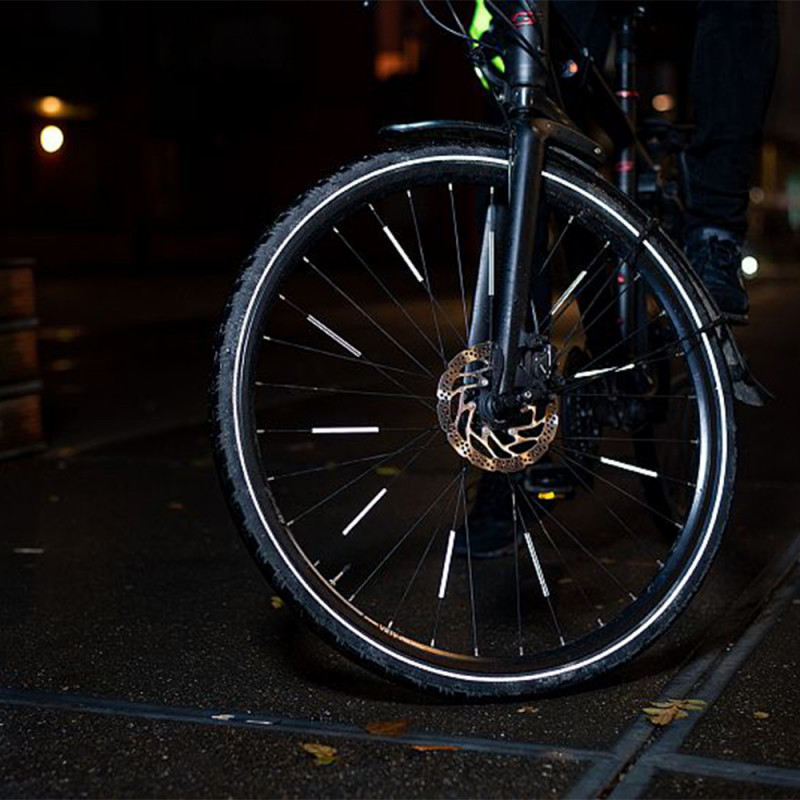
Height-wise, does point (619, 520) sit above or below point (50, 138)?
above

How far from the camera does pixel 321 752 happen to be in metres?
2.60

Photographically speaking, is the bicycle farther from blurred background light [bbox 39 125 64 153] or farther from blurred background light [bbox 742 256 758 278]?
blurred background light [bbox 39 125 64 153]

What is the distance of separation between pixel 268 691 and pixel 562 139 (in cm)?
110

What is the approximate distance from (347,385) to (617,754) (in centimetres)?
642

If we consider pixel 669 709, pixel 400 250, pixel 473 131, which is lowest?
pixel 669 709

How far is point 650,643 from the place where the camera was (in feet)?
9.20

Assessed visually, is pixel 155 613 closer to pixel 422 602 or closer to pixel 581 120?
pixel 422 602

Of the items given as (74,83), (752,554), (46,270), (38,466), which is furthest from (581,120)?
(74,83)

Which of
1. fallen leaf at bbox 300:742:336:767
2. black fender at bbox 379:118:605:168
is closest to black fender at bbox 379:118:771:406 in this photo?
black fender at bbox 379:118:605:168

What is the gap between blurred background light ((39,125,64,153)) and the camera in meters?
33.7

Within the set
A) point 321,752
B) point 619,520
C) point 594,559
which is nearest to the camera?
point 321,752

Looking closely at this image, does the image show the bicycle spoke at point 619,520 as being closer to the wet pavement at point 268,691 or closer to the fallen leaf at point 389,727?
the wet pavement at point 268,691

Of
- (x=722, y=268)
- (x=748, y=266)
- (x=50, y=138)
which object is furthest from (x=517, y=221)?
(x=50, y=138)

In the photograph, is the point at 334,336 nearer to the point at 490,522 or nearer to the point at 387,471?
the point at 490,522
